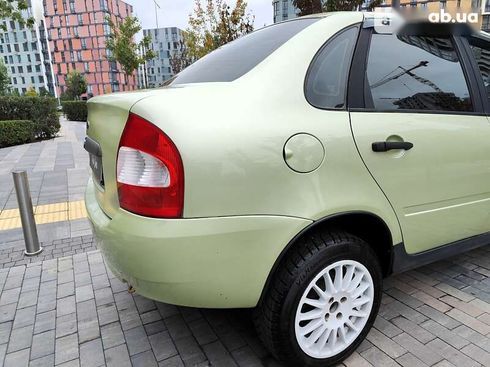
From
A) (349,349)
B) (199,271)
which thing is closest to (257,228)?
(199,271)

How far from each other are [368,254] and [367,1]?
958 centimetres

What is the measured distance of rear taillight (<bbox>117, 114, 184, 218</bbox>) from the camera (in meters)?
1.45

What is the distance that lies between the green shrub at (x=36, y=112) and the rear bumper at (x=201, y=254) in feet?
40.0

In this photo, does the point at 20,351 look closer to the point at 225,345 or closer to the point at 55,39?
the point at 225,345

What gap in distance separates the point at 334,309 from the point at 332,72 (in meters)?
1.19

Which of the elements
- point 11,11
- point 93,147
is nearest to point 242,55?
point 93,147

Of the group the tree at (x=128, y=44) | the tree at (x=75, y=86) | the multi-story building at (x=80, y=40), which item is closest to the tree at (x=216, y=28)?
the tree at (x=128, y=44)

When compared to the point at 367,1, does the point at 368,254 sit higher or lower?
lower

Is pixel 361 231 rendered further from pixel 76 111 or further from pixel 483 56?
pixel 76 111

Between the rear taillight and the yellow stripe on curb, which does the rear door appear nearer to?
the rear taillight

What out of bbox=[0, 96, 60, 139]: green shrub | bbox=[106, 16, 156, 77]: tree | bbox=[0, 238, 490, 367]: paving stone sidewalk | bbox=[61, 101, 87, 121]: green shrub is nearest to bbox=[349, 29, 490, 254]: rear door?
bbox=[0, 238, 490, 367]: paving stone sidewalk

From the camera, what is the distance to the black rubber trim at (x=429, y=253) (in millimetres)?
2070

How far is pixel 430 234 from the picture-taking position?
215 cm

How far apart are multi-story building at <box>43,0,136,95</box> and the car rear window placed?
98.8m
